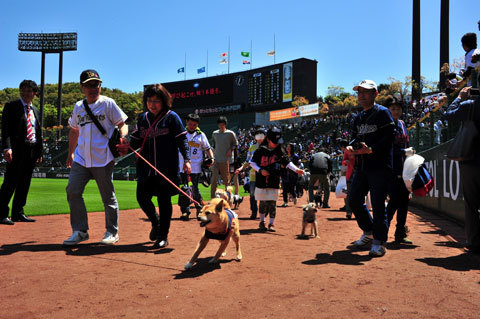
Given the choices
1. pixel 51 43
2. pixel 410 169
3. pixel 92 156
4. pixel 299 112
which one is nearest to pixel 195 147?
pixel 92 156

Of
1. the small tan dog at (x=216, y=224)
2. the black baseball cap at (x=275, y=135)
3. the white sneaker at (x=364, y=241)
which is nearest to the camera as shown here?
the small tan dog at (x=216, y=224)

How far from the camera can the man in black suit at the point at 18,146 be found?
6.65 m

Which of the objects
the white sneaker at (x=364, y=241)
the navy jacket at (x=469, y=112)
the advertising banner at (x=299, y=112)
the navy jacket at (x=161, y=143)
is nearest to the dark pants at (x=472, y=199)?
the navy jacket at (x=469, y=112)

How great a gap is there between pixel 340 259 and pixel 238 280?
5.00ft

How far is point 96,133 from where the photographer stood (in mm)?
5117

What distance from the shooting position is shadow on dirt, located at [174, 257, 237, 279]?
3.71 meters

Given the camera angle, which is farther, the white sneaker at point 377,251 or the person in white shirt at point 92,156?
the person in white shirt at point 92,156

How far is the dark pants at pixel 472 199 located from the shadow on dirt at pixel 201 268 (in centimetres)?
285

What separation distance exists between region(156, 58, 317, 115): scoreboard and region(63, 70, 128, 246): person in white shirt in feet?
148

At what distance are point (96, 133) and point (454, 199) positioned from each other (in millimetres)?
6692

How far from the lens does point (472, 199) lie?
4492 millimetres

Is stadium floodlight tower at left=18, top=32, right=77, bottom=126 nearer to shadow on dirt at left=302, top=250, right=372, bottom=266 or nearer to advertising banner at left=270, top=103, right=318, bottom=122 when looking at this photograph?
advertising banner at left=270, top=103, right=318, bottom=122

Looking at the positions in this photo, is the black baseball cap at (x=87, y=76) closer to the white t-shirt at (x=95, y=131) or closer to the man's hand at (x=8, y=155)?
the white t-shirt at (x=95, y=131)

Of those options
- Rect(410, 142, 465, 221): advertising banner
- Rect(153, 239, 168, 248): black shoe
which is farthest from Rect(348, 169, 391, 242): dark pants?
Rect(410, 142, 465, 221): advertising banner
